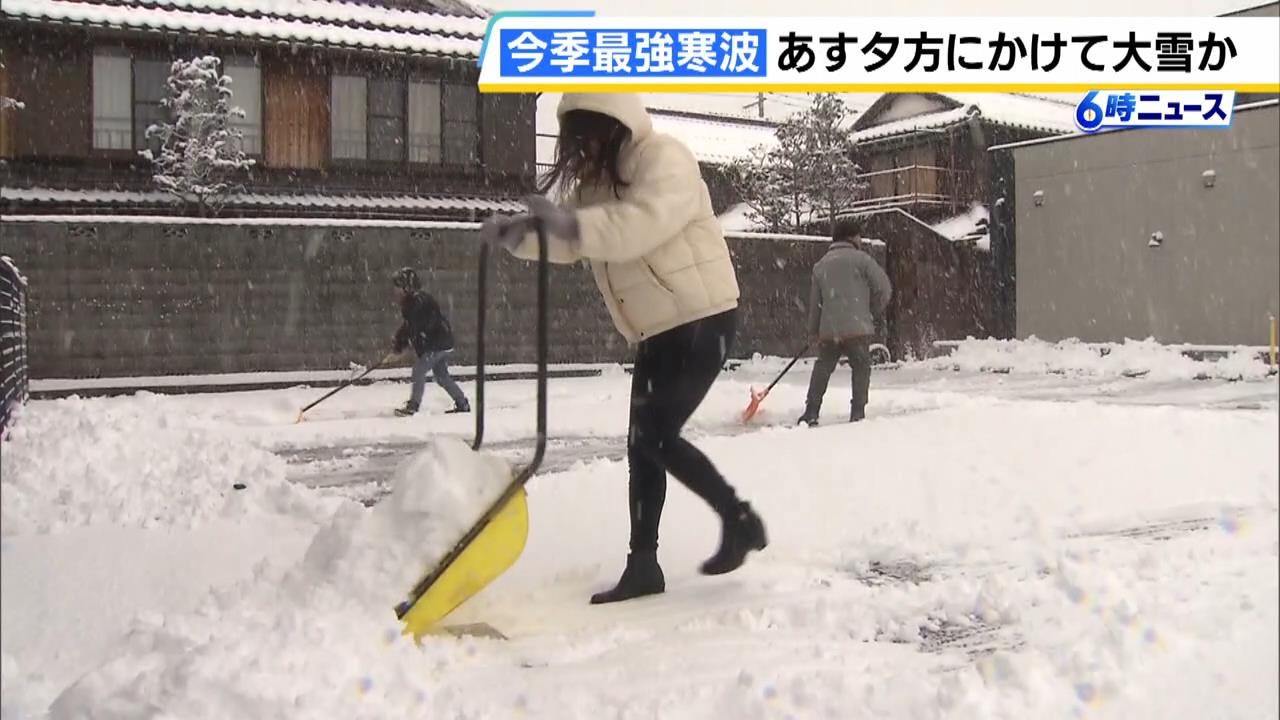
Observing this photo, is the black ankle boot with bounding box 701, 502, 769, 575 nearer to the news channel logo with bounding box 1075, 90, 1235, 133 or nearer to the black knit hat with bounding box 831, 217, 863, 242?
the news channel logo with bounding box 1075, 90, 1235, 133

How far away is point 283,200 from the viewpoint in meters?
8.42

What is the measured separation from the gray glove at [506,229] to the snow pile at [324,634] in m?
0.40

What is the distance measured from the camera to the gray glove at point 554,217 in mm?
1476

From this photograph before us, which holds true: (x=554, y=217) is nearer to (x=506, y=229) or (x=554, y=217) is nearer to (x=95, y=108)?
(x=506, y=229)

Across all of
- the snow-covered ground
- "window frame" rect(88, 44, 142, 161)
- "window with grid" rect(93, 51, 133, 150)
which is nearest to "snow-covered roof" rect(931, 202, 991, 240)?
the snow-covered ground

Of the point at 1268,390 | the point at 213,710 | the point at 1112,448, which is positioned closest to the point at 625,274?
the point at 213,710

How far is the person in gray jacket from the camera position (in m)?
4.37

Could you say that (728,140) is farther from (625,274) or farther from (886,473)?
(625,274)

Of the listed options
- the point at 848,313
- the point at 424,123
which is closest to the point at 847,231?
the point at 848,313

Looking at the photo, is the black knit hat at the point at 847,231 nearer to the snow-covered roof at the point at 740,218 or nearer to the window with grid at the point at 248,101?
the snow-covered roof at the point at 740,218

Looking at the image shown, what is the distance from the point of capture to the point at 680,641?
155cm

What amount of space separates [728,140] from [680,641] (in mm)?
7024

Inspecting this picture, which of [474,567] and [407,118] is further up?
[407,118]

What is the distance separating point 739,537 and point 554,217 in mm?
754
